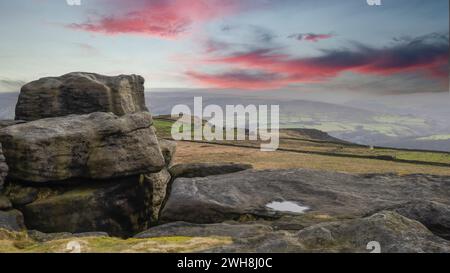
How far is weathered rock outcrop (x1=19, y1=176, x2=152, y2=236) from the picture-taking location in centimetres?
2519

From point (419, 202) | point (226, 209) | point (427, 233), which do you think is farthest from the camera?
point (226, 209)

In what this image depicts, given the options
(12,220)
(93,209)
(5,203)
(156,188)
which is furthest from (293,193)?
(5,203)

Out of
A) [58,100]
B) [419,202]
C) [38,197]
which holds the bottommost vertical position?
[38,197]

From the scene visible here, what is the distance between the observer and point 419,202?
1866cm

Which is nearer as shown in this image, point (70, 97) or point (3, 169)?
point (3, 169)

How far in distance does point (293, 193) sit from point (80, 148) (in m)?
13.9

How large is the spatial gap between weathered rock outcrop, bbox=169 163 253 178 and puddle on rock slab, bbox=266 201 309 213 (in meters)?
8.93

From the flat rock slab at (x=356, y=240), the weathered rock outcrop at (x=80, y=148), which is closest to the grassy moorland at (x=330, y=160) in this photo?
the weathered rock outcrop at (x=80, y=148)

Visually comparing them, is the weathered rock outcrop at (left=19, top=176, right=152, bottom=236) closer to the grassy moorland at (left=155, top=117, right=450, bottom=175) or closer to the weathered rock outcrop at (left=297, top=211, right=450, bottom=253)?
the weathered rock outcrop at (left=297, top=211, right=450, bottom=253)

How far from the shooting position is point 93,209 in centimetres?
2583

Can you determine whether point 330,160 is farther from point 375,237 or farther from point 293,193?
point 375,237

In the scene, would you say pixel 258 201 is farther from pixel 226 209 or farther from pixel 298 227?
pixel 298 227
